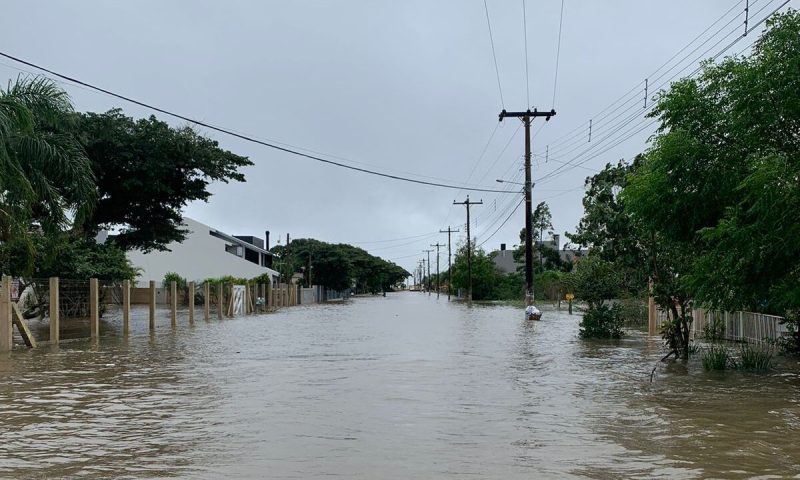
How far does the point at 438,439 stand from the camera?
8.36 meters

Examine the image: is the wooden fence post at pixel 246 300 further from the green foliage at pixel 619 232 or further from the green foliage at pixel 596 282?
the green foliage at pixel 619 232

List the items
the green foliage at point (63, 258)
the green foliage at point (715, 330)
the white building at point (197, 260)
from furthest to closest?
the white building at point (197, 260), the green foliage at point (715, 330), the green foliage at point (63, 258)

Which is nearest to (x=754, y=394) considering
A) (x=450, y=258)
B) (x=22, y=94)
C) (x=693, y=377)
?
(x=693, y=377)

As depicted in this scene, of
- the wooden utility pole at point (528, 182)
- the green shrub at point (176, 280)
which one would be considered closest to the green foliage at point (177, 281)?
A: the green shrub at point (176, 280)

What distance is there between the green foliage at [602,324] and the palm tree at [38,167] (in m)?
15.4

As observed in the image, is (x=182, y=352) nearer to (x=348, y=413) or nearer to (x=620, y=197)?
(x=348, y=413)

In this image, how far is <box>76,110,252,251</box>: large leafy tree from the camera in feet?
88.6

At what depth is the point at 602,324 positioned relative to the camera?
76.8 ft

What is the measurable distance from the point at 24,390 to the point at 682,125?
40.7 ft

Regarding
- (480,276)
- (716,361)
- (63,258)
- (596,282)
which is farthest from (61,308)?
(480,276)

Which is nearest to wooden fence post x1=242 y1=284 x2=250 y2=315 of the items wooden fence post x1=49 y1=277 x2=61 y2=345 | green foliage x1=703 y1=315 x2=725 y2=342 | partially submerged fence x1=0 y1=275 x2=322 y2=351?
partially submerged fence x1=0 y1=275 x2=322 y2=351

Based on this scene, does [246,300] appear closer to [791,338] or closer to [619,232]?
[619,232]

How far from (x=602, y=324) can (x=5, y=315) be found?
16.8m

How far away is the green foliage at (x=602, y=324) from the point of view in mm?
23297
